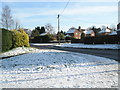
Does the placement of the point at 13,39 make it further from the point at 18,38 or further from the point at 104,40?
the point at 104,40

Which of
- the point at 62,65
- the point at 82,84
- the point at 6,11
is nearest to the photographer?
the point at 82,84

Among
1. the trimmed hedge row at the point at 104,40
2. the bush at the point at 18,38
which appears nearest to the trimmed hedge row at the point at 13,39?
the bush at the point at 18,38

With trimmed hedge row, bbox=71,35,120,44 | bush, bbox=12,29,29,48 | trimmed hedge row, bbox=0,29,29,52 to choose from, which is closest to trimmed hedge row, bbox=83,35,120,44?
trimmed hedge row, bbox=71,35,120,44

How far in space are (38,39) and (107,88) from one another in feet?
152

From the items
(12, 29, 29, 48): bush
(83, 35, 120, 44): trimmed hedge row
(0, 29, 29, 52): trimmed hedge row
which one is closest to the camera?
(0, 29, 29, 52): trimmed hedge row

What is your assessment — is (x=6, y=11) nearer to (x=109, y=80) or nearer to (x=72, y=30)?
(x=109, y=80)

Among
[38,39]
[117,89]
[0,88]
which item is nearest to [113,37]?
[117,89]

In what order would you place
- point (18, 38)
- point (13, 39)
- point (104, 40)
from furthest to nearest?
point (104, 40)
point (18, 38)
point (13, 39)

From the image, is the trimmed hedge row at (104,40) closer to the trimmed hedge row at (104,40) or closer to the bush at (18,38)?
the trimmed hedge row at (104,40)

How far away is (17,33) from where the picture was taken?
1442 cm

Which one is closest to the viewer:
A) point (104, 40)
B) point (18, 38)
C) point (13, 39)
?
point (13, 39)

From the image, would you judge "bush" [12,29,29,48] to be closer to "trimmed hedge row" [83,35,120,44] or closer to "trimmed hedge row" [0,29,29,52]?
"trimmed hedge row" [0,29,29,52]

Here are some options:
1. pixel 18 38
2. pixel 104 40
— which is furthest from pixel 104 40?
pixel 18 38

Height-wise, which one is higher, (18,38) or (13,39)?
(18,38)
